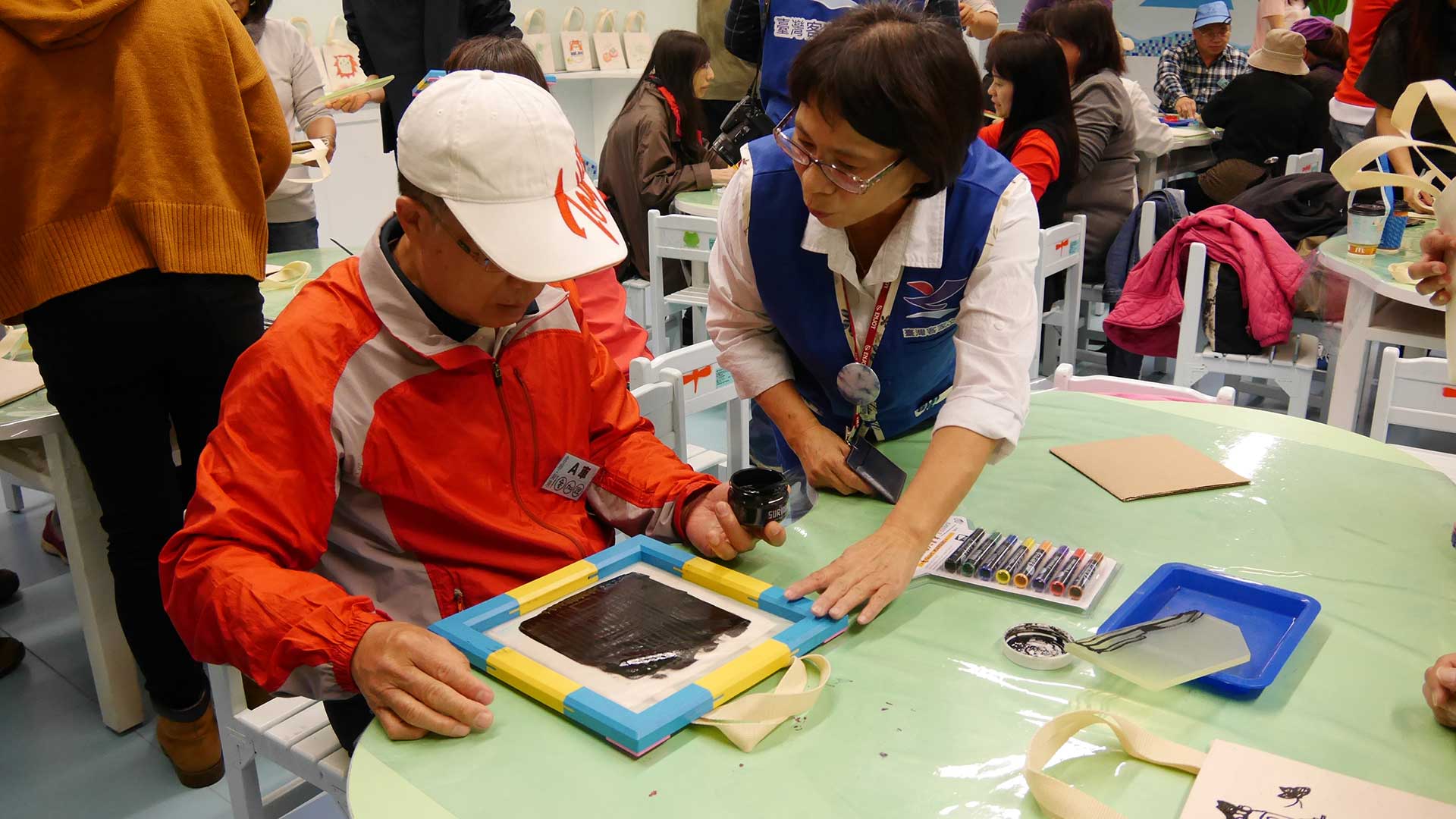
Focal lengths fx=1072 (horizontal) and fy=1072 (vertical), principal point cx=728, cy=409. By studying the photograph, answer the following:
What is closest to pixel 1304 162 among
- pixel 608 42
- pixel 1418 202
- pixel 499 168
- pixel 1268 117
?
pixel 1268 117

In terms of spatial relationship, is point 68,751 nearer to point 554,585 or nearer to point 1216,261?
point 554,585

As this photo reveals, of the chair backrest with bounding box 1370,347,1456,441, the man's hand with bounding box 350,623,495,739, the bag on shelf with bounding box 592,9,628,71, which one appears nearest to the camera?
the man's hand with bounding box 350,623,495,739

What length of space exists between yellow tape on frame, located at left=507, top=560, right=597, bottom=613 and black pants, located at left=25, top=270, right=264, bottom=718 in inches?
40.8

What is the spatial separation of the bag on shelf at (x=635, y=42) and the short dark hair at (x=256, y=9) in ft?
13.7

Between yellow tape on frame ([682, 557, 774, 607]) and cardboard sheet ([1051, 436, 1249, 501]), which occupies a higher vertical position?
yellow tape on frame ([682, 557, 774, 607])

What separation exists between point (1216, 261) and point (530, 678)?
9.62ft

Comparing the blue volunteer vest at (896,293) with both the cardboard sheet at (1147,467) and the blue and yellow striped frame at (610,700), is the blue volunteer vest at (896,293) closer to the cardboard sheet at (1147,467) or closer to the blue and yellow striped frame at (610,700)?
the cardboard sheet at (1147,467)

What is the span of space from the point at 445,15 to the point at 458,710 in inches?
121

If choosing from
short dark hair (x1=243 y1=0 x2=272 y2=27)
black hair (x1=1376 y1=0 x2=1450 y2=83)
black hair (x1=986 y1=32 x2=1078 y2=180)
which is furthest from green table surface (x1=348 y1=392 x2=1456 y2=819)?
black hair (x1=986 y1=32 x2=1078 y2=180)

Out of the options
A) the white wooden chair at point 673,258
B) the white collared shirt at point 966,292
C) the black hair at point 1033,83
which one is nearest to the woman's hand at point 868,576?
the white collared shirt at point 966,292

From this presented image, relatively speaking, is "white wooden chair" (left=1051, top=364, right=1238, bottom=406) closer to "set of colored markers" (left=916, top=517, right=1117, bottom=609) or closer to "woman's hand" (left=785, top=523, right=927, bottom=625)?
"set of colored markers" (left=916, top=517, right=1117, bottom=609)

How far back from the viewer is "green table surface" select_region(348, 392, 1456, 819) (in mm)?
968

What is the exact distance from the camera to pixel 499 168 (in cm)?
120

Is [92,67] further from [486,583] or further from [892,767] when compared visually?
[892,767]
